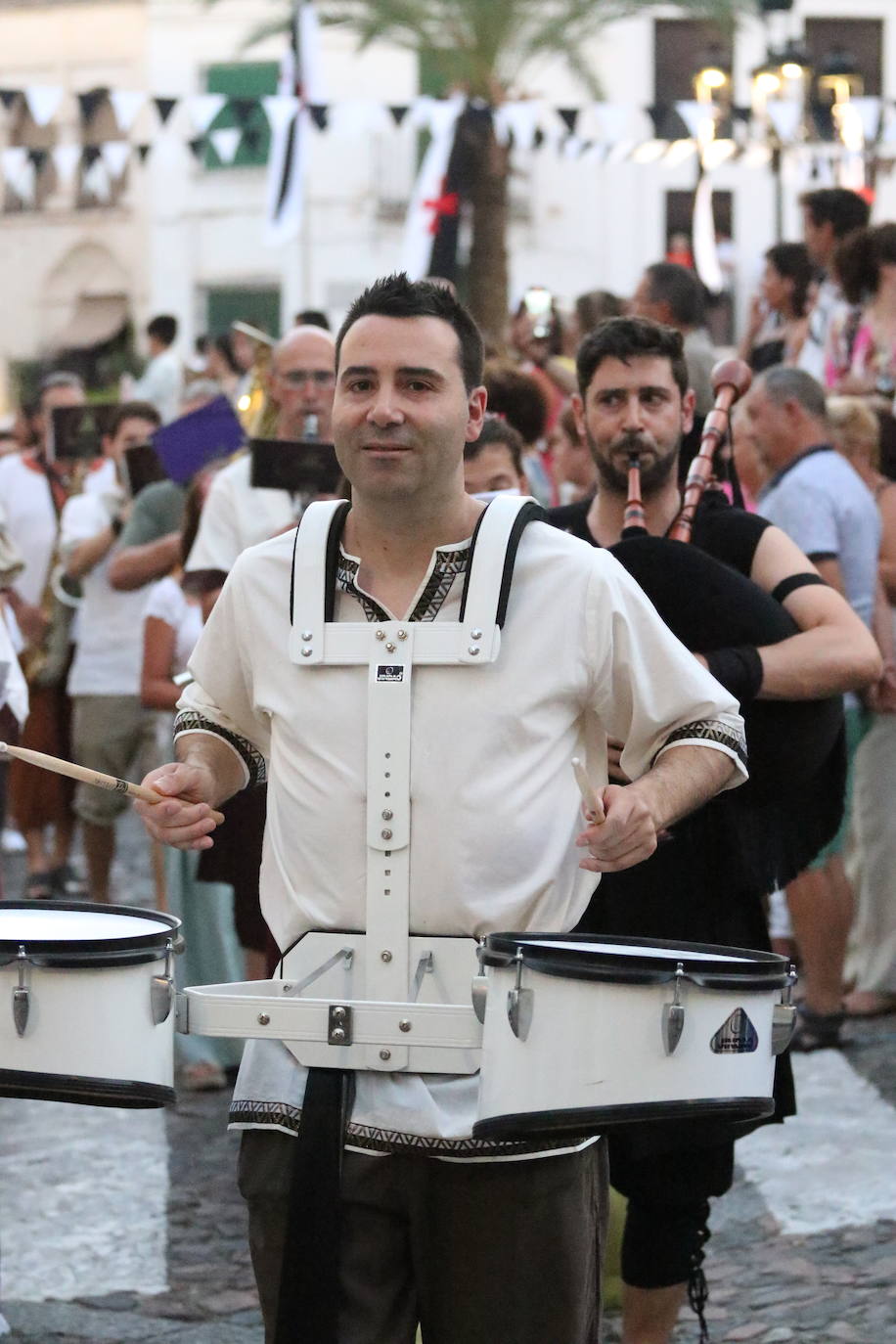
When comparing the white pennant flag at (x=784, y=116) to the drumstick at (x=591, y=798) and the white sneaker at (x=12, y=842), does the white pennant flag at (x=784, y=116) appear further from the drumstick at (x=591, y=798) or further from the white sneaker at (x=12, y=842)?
the drumstick at (x=591, y=798)

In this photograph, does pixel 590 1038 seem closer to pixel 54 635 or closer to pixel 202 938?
pixel 202 938

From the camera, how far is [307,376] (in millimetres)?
6941

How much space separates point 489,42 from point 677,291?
20.5 m

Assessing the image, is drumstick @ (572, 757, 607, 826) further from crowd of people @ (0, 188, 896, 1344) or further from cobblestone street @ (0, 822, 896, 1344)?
cobblestone street @ (0, 822, 896, 1344)

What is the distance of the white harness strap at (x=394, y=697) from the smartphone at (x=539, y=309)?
6.85m

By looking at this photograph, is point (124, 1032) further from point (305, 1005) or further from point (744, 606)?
point (744, 606)

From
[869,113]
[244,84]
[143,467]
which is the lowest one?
[143,467]

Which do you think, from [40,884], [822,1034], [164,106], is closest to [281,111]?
[164,106]

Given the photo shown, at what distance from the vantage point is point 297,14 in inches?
775

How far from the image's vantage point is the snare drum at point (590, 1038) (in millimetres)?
2910

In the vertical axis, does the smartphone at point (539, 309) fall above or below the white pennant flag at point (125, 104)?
below

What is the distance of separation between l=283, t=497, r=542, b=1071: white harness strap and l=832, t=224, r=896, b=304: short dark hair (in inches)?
247

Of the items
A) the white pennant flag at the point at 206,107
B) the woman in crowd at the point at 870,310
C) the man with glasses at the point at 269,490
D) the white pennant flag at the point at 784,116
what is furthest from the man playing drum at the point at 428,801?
the white pennant flag at the point at 206,107

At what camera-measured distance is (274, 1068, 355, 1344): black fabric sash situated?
A: 124 inches
